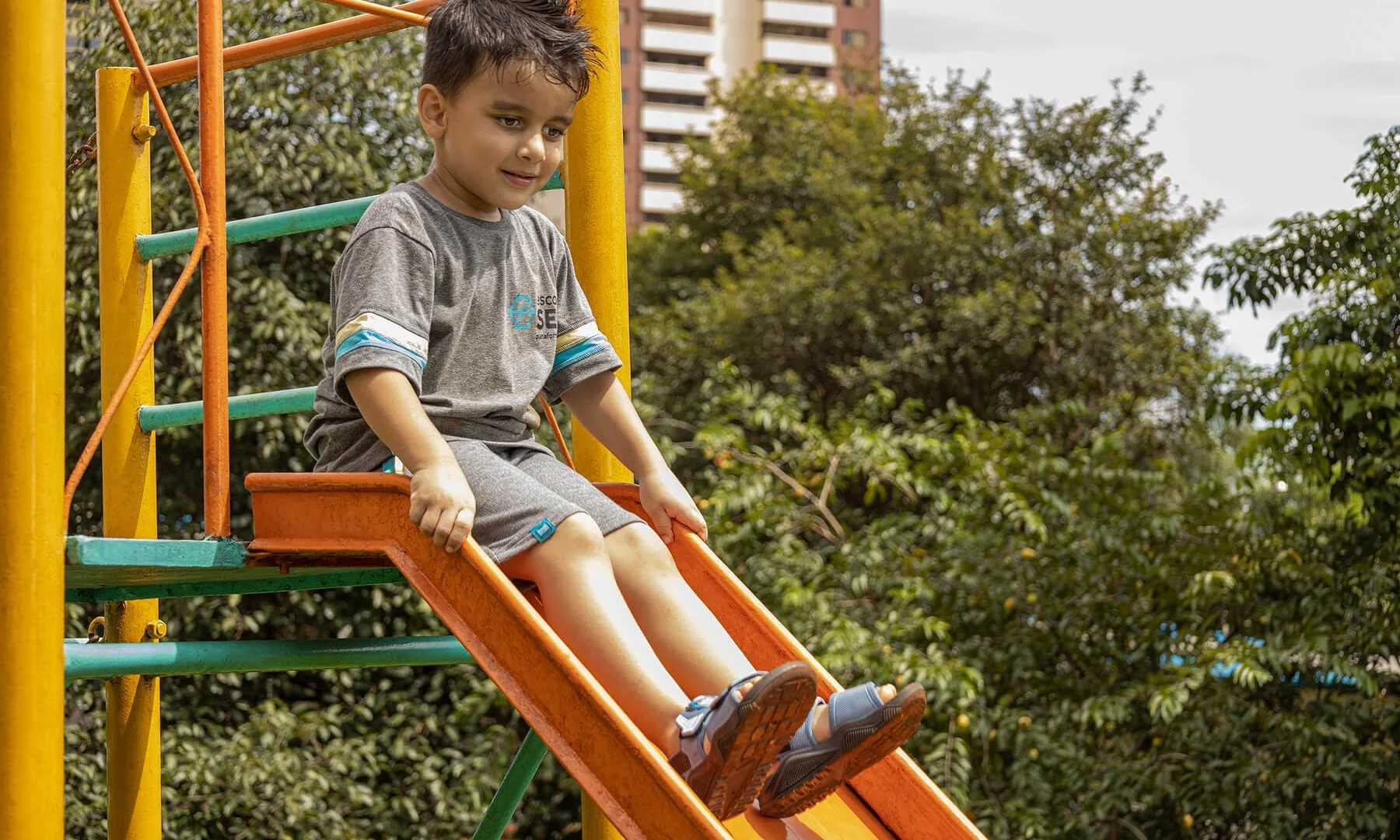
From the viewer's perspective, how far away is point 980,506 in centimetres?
638

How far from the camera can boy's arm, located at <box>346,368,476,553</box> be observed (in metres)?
1.72

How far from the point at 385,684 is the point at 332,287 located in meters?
4.00

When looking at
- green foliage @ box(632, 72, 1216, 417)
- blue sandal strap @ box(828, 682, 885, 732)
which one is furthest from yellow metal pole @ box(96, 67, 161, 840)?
green foliage @ box(632, 72, 1216, 417)

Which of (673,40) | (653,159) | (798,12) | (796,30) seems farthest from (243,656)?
(796,30)

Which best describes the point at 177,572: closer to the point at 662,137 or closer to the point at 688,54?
the point at 662,137

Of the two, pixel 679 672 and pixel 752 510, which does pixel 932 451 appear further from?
pixel 679 672

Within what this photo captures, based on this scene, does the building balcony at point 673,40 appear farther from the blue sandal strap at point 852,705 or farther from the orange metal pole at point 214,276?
the blue sandal strap at point 852,705

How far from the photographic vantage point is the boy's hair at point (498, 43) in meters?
1.93

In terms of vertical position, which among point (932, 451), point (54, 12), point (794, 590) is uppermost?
point (54, 12)

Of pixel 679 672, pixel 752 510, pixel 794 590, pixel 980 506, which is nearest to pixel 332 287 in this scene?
pixel 679 672

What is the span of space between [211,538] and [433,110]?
659 millimetres

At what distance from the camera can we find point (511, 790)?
2.58 meters

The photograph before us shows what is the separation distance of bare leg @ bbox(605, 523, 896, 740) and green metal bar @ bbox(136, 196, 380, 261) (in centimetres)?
71

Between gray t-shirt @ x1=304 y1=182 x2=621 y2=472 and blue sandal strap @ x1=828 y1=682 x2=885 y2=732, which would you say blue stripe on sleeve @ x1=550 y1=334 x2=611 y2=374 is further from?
blue sandal strap @ x1=828 y1=682 x2=885 y2=732
